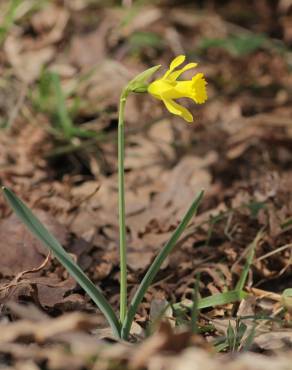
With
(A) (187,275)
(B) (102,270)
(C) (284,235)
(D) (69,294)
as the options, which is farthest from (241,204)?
(D) (69,294)

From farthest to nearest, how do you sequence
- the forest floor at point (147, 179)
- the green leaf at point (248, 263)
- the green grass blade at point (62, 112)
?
the green grass blade at point (62, 112), the green leaf at point (248, 263), the forest floor at point (147, 179)

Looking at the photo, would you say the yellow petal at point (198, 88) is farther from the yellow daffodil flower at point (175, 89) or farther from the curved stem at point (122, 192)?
the curved stem at point (122, 192)

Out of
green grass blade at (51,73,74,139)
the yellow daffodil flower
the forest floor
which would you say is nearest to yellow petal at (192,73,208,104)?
the yellow daffodil flower

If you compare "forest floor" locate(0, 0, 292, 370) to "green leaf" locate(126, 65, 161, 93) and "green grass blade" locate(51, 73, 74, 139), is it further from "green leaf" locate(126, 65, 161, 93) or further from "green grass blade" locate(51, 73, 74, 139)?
"green leaf" locate(126, 65, 161, 93)

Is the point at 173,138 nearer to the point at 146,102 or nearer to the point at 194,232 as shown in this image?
the point at 146,102

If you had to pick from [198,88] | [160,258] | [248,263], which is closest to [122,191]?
[160,258]

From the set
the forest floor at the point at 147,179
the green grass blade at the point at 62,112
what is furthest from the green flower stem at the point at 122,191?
the green grass blade at the point at 62,112

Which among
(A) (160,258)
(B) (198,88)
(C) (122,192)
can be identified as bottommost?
(A) (160,258)

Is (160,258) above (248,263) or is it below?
above

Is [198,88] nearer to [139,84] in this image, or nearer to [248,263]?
[139,84]
